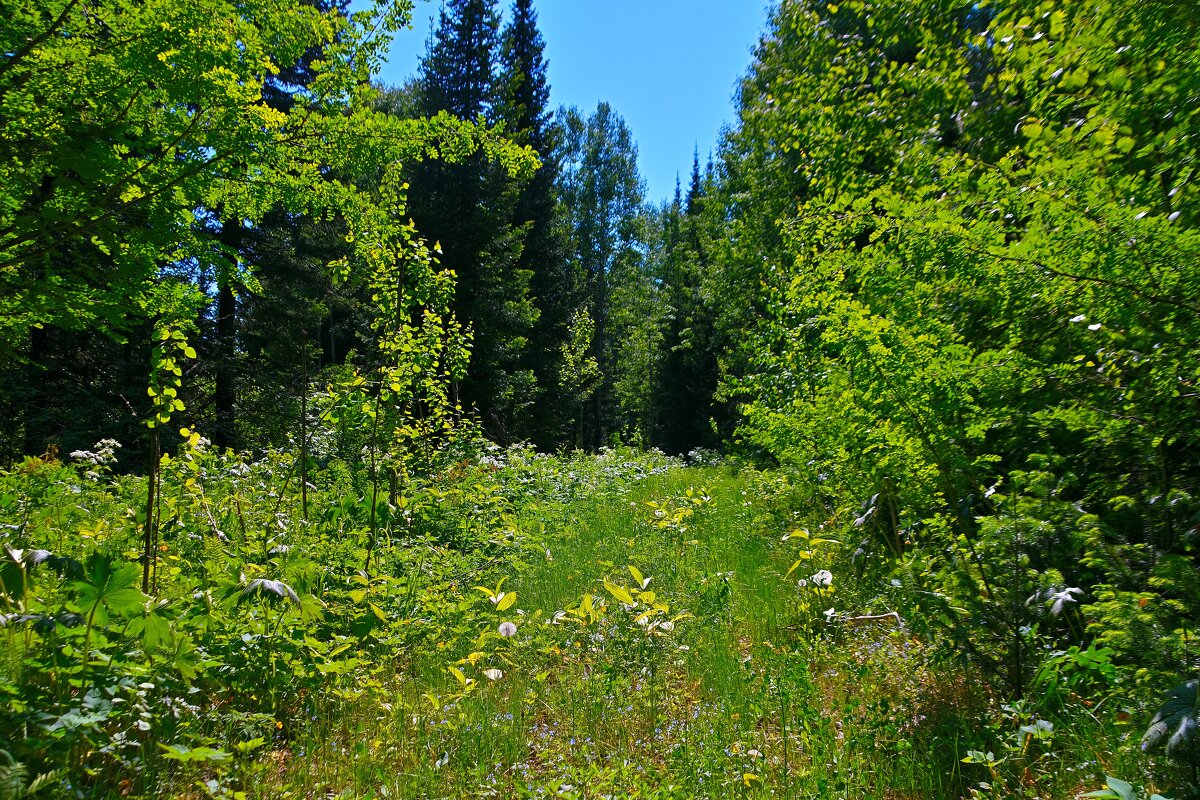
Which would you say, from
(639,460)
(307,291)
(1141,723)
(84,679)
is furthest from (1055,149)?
(307,291)

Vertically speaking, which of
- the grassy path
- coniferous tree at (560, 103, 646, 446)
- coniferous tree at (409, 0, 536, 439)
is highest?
coniferous tree at (560, 103, 646, 446)

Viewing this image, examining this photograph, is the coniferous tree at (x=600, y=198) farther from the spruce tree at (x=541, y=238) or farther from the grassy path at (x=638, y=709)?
the grassy path at (x=638, y=709)

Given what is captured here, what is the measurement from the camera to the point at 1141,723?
1896mm

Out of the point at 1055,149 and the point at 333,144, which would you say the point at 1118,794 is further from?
the point at 333,144

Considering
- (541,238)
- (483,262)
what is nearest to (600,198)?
(541,238)

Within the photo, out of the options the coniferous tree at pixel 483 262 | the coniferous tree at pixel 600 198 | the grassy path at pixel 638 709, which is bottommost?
the grassy path at pixel 638 709

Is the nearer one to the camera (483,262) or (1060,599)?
(1060,599)

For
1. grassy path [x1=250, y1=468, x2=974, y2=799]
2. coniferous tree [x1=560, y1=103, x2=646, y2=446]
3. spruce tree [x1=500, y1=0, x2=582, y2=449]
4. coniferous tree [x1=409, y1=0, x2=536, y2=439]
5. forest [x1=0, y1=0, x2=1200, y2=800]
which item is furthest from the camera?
coniferous tree [x1=560, y1=103, x2=646, y2=446]

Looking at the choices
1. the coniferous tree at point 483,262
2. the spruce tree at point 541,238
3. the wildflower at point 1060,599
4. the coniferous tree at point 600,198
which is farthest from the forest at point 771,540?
the coniferous tree at point 600,198

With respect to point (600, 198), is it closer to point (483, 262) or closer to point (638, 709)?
point (483, 262)

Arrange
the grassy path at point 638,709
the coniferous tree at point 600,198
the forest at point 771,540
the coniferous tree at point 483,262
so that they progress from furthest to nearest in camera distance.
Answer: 1. the coniferous tree at point 600,198
2. the coniferous tree at point 483,262
3. the grassy path at point 638,709
4. the forest at point 771,540

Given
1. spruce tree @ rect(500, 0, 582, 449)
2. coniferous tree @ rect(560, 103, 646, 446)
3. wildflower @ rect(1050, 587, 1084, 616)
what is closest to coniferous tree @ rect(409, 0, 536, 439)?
spruce tree @ rect(500, 0, 582, 449)

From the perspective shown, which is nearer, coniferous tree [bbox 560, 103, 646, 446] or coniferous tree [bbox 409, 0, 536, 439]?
coniferous tree [bbox 409, 0, 536, 439]

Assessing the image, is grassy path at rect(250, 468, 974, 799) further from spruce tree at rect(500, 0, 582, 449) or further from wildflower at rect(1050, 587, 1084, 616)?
spruce tree at rect(500, 0, 582, 449)
